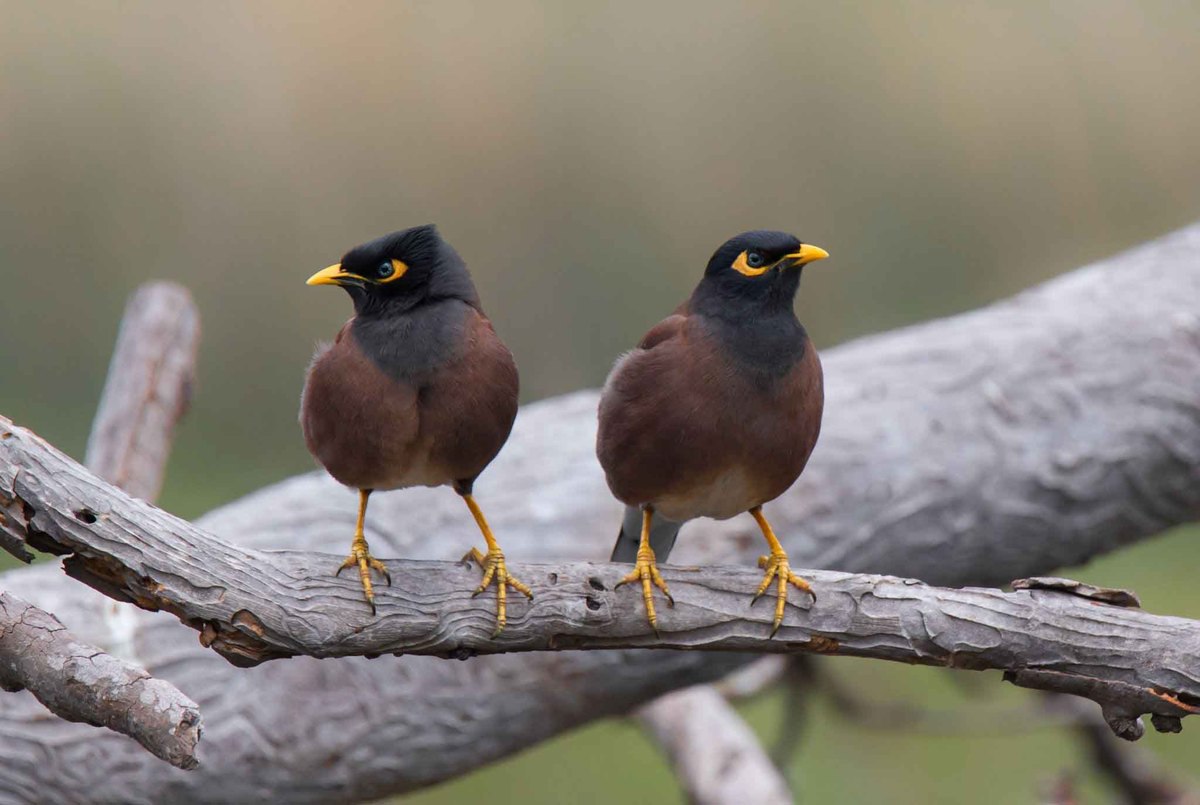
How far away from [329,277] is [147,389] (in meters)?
1.51

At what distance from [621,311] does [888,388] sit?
4.15 feet

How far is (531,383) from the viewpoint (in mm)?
4406

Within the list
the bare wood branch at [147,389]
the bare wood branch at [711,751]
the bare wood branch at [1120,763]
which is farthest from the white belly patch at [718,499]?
the bare wood branch at [1120,763]

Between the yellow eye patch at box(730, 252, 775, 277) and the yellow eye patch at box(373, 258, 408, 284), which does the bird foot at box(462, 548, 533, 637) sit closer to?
the yellow eye patch at box(373, 258, 408, 284)

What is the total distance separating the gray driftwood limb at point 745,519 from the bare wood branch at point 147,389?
0.26m

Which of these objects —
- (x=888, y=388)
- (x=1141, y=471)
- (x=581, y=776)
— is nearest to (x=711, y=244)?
(x=888, y=388)

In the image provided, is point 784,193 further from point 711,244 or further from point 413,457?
point 413,457

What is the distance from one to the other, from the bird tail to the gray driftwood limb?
14.9 inches

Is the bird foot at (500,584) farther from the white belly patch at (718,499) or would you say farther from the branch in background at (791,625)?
the white belly patch at (718,499)

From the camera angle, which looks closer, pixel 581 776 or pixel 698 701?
pixel 698 701

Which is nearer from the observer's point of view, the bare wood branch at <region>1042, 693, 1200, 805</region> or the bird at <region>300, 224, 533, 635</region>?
the bird at <region>300, 224, 533, 635</region>

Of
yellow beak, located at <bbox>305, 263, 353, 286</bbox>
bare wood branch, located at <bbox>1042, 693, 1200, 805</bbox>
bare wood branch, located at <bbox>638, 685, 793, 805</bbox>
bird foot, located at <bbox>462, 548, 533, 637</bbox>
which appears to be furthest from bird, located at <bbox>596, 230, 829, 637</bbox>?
bare wood branch, located at <bbox>1042, 693, 1200, 805</bbox>

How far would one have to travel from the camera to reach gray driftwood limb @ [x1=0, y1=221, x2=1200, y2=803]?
258 centimetres

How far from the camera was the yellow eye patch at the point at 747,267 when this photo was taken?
1895mm
